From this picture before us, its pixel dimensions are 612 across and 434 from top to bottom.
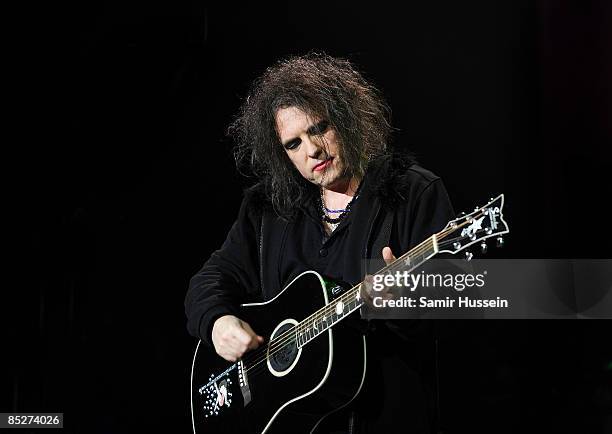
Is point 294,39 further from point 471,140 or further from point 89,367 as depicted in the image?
point 89,367

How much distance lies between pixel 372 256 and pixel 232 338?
0.43m

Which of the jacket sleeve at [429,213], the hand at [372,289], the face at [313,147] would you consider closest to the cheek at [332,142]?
the face at [313,147]

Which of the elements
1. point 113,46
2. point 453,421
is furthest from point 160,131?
point 453,421

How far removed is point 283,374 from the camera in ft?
5.65

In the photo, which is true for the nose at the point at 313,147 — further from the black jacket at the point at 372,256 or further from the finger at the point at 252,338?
the finger at the point at 252,338

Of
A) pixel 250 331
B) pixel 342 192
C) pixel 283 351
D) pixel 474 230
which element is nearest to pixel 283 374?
pixel 283 351

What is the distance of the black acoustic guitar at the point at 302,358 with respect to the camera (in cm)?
150

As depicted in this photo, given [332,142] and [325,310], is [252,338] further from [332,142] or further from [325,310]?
[332,142]

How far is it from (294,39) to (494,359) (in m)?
1.20

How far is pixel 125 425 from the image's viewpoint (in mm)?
2432

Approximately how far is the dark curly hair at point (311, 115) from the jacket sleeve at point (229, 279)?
4.7 inches

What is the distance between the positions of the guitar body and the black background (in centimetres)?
51

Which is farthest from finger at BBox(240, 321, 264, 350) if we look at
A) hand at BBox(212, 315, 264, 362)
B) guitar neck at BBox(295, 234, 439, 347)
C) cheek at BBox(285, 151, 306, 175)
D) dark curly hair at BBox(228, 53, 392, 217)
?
cheek at BBox(285, 151, 306, 175)

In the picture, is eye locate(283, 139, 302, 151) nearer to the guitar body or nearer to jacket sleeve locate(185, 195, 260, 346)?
jacket sleeve locate(185, 195, 260, 346)
